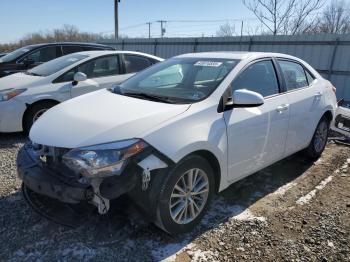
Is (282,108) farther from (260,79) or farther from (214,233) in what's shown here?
(214,233)

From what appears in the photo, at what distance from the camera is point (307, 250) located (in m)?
2.88

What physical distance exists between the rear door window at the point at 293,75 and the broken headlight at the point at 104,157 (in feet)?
7.98

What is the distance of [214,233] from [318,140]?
2.73 metres

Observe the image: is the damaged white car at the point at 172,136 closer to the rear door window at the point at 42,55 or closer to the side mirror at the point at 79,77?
the side mirror at the point at 79,77

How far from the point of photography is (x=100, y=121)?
279cm

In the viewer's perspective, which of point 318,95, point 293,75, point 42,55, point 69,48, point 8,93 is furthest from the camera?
point 69,48

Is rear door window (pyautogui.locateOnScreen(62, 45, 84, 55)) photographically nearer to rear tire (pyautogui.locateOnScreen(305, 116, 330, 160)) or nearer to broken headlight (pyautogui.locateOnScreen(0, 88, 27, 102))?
broken headlight (pyautogui.locateOnScreen(0, 88, 27, 102))

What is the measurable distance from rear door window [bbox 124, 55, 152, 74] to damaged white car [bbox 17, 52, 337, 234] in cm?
263

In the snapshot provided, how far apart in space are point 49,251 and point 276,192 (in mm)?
2595

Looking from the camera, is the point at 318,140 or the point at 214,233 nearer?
the point at 214,233

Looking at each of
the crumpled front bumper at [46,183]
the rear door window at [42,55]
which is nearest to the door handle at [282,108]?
the crumpled front bumper at [46,183]

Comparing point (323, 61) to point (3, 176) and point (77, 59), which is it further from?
point (3, 176)

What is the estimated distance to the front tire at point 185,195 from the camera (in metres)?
2.71

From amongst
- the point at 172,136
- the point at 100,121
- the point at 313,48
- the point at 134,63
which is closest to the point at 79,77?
the point at 134,63
